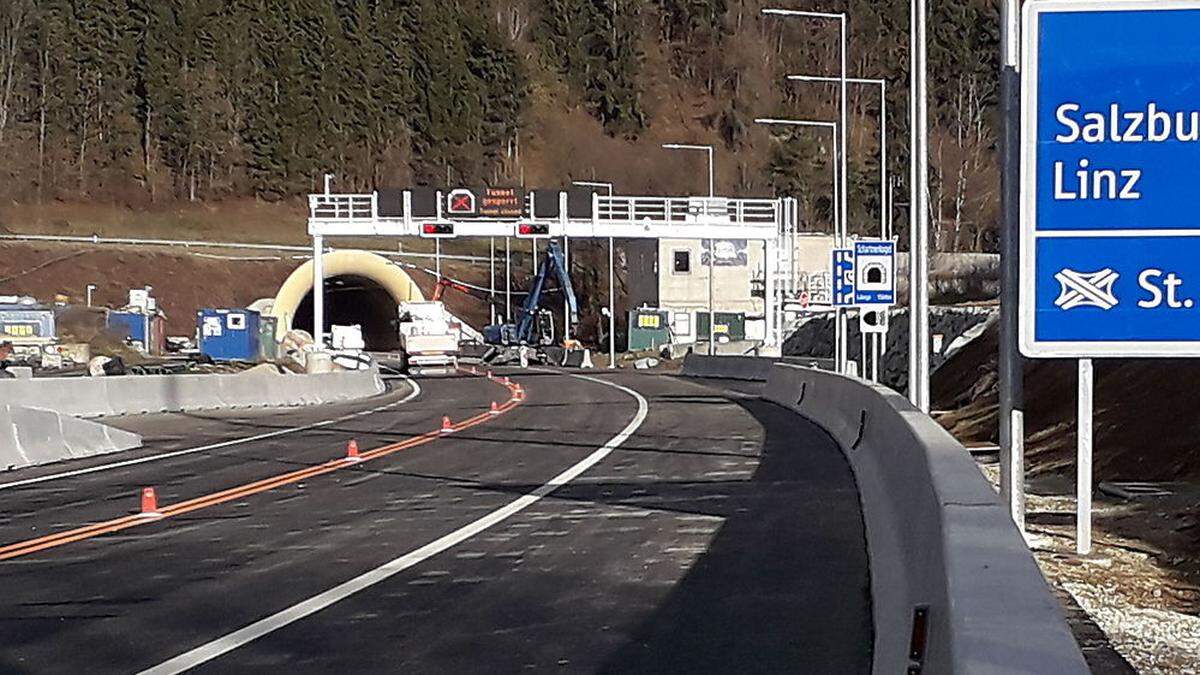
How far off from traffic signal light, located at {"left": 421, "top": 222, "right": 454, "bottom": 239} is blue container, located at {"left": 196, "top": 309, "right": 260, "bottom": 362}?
15.0 m

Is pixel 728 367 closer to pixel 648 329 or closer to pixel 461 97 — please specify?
pixel 648 329

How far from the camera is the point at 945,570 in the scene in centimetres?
725

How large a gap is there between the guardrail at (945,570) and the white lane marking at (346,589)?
11.2 ft

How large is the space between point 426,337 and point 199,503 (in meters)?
54.5

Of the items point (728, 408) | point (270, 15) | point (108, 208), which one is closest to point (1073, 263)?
point (728, 408)

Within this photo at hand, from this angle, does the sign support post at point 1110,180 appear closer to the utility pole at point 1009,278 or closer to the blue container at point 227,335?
the utility pole at point 1009,278

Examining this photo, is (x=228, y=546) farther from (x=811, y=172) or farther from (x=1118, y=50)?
(x=811, y=172)

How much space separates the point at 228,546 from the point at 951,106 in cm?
15311

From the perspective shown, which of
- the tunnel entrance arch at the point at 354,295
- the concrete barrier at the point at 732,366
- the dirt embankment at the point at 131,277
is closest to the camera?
the concrete barrier at the point at 732,366

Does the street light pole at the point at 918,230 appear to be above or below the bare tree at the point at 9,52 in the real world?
below

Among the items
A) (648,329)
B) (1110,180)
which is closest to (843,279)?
(1110,180)

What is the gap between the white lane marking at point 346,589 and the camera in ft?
32.3

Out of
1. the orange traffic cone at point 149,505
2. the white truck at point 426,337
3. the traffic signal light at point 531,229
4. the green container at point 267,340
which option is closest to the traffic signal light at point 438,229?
the traffic signal light at point 531,229

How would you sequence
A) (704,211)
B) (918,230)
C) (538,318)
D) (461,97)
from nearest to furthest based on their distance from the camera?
(918,230) < (704,211) < (538,318) < (461,97)
